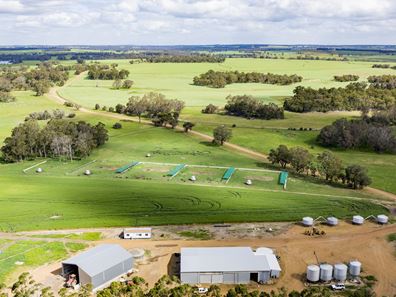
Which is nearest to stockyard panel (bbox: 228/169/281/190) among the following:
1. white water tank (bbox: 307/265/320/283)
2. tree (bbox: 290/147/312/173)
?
tree (bbox: 290/147/312/173)

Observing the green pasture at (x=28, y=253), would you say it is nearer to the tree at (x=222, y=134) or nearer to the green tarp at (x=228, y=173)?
the green tarp at (x=228, y=173)

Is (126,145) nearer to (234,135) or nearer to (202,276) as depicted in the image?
(234,135)

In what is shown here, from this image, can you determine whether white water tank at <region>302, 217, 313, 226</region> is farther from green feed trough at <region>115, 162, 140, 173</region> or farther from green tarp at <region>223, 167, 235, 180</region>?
green feed trough at <region>115, 162, 140, 173</region>

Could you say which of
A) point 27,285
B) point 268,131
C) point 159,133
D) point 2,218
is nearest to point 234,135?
point 268,131

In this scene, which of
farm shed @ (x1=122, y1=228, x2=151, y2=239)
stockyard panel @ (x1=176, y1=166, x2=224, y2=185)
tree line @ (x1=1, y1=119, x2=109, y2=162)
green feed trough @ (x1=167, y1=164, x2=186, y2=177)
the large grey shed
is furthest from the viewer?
tree line @ (x1=1, y1=119, x2=109, y2=162)

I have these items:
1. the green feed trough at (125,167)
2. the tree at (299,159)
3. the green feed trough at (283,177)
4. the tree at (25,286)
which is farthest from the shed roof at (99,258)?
the tree at (299,159)

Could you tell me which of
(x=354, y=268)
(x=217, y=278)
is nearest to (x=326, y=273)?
(x=354, y=268)

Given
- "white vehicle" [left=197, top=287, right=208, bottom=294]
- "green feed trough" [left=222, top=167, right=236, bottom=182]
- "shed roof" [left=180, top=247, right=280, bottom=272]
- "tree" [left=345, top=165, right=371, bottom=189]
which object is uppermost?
"tree" [left=345, top=165, right=371, bottom=189]
